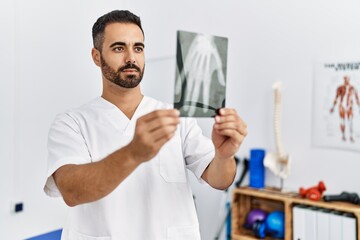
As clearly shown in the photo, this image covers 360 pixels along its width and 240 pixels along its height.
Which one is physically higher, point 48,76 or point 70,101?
point 48,76

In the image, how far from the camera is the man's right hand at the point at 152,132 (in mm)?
763

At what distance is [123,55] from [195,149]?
36cm

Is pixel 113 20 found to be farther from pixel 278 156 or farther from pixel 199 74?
pixel 278 156

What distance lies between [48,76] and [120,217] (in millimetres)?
1540

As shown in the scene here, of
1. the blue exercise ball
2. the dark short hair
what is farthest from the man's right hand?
the blue exercise ball

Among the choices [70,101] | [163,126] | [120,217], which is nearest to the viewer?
[163,126]

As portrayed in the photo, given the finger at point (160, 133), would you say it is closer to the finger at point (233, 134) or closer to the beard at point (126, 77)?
the finger at point (233, 134)

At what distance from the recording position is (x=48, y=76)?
232 cm

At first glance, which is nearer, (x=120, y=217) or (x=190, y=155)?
(x=120, y=217)

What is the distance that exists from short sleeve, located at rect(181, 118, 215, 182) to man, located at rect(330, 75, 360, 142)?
41.7 inches

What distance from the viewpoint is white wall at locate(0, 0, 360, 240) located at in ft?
6.46

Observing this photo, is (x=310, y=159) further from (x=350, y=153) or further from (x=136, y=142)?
(x=136, y=142)

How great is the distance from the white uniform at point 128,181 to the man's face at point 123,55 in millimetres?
130

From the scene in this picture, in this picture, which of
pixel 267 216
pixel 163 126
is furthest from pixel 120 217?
pixel 267 216
